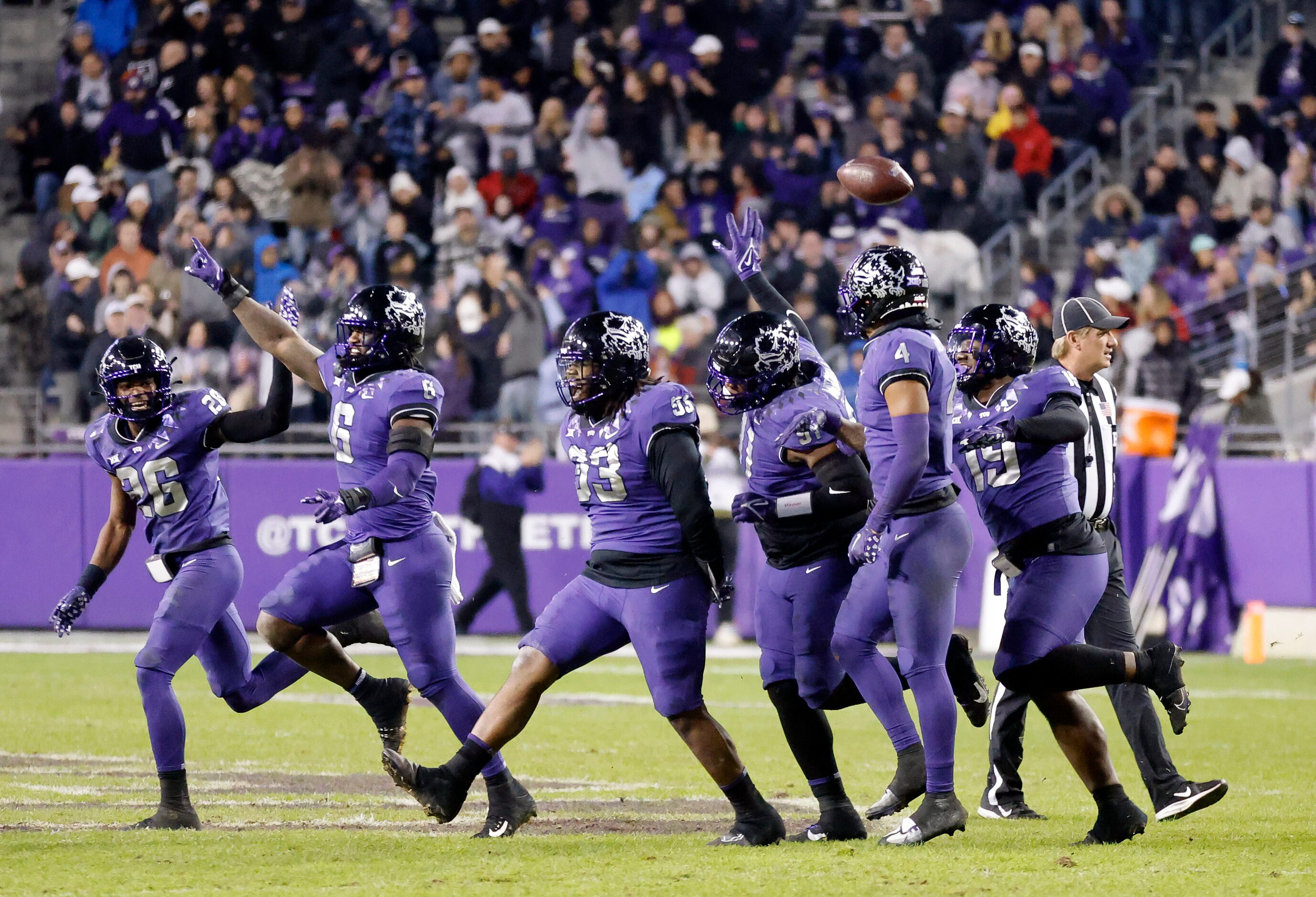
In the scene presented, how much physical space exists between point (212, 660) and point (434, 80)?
12074 mm

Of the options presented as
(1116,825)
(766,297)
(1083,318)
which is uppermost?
(766,297)

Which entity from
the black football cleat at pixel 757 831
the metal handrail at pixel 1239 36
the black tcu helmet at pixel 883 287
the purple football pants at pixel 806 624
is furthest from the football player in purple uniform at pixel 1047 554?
the metal handrail at pixel 1239 36

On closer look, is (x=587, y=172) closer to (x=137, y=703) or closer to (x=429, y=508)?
(x=137, y=703)

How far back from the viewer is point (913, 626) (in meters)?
5.89

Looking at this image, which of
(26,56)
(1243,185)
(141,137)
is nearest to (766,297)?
(1243,185)

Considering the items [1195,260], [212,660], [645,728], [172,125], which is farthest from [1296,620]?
[172,125]

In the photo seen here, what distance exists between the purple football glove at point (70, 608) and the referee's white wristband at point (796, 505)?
9.55ft

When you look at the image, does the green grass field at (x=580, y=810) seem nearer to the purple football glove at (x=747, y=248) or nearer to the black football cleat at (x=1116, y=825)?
the black football cleat at (x=1116, y=825)

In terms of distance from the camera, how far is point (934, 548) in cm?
596

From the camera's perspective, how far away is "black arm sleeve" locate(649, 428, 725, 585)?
573 centimetres

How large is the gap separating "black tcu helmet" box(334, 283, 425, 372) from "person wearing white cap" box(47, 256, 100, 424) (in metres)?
9.67

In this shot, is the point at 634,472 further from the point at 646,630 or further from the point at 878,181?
the point at 878,181

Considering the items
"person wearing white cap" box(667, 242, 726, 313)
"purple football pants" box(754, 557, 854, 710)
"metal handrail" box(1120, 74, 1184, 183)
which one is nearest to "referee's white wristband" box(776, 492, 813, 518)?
"purple football pants" box(754, 557, 854, 710)

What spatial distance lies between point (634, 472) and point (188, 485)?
2.07 meters
